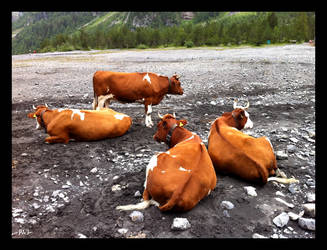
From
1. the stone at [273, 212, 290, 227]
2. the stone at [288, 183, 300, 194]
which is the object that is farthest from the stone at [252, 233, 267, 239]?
the stone at [288, 183, 300, 194]

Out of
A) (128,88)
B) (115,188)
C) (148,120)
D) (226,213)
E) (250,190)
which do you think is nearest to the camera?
(226,213)

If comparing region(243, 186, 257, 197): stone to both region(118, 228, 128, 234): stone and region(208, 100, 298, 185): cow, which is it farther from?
region(118, 228, 128, 234): stone

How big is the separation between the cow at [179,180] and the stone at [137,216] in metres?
0.18

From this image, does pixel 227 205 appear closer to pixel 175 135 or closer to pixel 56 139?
pixel 175 135

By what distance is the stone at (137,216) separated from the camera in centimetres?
448

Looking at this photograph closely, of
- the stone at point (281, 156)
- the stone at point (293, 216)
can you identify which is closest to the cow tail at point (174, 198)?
the stone at point (293, 216)

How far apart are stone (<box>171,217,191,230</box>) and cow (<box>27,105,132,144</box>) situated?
4532 millimetres

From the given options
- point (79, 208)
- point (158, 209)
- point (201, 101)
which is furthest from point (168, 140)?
point (201, 101)

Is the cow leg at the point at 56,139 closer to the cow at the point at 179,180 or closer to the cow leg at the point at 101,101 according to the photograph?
the cow leg at the point at 101,101

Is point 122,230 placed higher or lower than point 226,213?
lower

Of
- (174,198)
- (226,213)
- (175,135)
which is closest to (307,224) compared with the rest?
(226,213)

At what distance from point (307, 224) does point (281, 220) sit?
37cm

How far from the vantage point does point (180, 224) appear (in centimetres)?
417

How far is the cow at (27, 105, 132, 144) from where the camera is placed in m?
7.86
